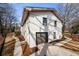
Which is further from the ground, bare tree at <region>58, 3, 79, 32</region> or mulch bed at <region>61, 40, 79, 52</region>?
bare tree at <region>58, 3, 79, 32</region>

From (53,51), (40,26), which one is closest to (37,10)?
(40,26)

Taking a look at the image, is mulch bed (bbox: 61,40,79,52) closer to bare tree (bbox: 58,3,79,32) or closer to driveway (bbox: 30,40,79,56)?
driveway (bbox: 30,40,79,56)

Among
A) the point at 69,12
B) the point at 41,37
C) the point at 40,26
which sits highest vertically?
the point at 69,12

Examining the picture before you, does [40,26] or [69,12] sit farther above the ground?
[69,12]

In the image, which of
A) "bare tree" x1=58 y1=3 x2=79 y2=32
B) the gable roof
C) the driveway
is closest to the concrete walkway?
the driveway

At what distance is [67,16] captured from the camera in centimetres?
183

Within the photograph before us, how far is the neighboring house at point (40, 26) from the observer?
1812 mm

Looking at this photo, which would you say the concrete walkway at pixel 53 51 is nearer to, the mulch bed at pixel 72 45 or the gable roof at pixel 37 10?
the mulch bed at pixel 72 45

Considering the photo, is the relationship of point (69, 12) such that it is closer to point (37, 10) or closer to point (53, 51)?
point (37, 10)

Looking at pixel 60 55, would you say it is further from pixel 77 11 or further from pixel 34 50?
pixel 77 11

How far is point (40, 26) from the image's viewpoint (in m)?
1.81

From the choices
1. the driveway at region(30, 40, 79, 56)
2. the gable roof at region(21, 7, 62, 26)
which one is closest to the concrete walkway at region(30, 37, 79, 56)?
the driveway at region(30, 40, 79, 56)

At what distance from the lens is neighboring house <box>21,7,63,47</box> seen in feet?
5.94

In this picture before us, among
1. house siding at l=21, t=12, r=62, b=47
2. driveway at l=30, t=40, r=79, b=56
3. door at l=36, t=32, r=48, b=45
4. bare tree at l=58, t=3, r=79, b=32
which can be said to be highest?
bare tree at l=58, t=3, r=79, b=32
